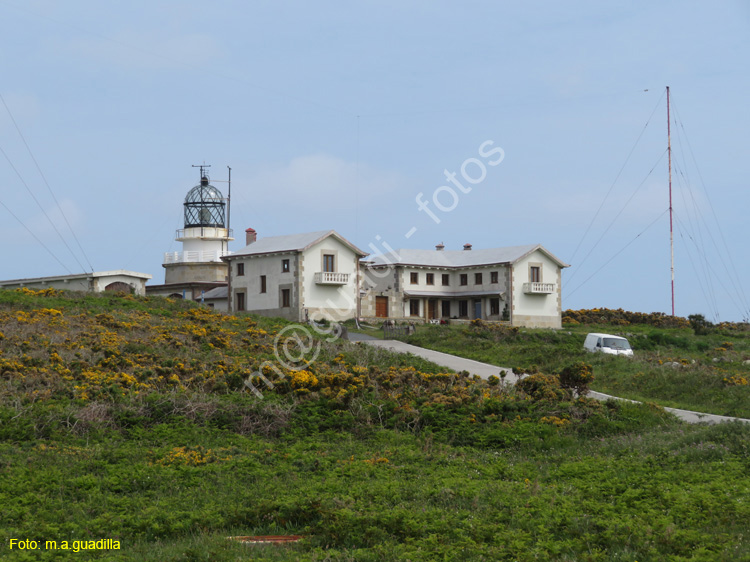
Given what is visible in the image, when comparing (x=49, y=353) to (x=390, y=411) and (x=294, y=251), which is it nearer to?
(x=390, y=411)

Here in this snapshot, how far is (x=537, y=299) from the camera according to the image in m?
57.8

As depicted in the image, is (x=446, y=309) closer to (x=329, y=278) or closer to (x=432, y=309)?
(x=432, y=309)

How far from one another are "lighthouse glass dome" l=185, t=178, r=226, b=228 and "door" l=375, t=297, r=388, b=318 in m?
14.3

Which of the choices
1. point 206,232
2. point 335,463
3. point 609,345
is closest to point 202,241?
point 206,232

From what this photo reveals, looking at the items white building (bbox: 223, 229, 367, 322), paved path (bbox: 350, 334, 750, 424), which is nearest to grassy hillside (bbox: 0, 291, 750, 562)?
paved path (bbox: 350, 334, 750, 424)

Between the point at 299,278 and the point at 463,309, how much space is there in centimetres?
1568

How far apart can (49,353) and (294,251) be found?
28.3 m

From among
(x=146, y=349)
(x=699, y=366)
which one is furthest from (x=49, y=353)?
(x=699, y=366)

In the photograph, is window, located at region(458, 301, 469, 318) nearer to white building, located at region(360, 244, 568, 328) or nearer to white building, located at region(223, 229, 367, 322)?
white building, located at region(360, 244, 568, 328)

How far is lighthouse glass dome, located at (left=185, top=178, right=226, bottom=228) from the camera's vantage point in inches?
2522

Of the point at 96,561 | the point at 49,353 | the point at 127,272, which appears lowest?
the point at 96,561

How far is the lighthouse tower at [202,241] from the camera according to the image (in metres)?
62.6

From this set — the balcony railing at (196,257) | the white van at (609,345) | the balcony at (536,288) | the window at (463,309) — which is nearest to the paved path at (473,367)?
the white van at (609,345)

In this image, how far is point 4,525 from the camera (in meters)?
11.0
